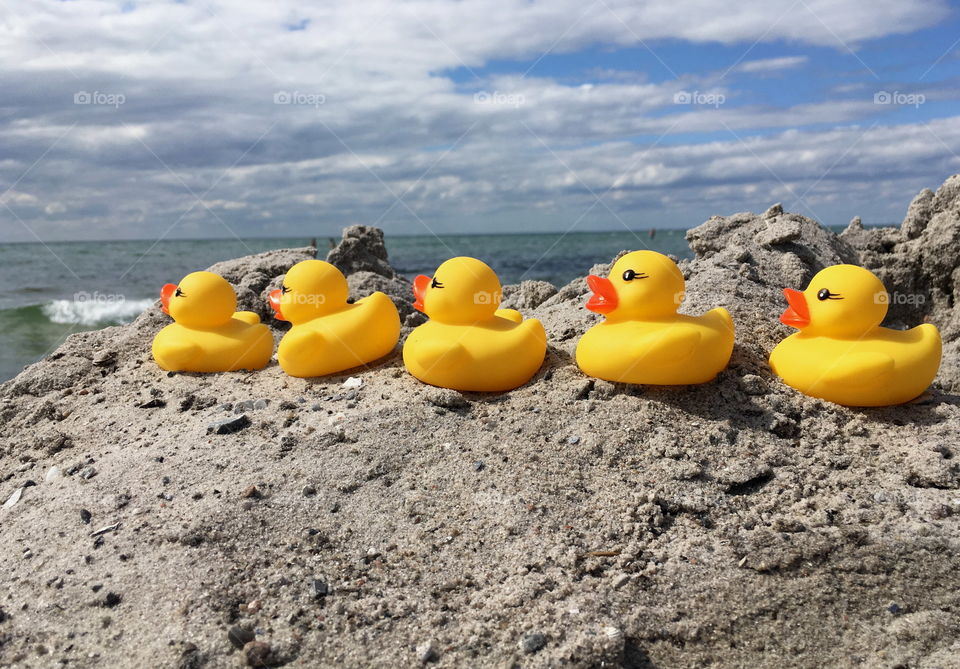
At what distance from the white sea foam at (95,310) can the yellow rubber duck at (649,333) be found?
11235 mm

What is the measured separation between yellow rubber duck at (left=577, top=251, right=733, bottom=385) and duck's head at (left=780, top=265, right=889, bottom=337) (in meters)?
0.47

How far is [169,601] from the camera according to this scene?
3.25 m

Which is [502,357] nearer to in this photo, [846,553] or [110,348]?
[846,553]

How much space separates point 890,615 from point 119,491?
3869 millimetres

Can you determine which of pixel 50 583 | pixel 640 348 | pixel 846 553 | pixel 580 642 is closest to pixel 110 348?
pixel 50 583

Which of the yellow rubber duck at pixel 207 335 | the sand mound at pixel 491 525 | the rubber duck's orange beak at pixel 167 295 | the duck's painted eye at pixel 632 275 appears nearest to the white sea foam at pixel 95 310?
the rubber duck's orange beak at pixel 167 295

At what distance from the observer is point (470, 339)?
15.1 feet

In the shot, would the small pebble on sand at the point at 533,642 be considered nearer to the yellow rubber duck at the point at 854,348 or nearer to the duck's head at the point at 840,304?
the yellow rubber duck at the point at 854,348

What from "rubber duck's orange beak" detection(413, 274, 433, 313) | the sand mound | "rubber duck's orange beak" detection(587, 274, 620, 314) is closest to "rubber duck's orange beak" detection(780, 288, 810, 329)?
the sand mound

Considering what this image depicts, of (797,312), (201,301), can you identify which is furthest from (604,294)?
(201,301)

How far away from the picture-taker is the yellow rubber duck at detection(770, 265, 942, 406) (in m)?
4.21

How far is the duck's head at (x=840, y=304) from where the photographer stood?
430 centimetres

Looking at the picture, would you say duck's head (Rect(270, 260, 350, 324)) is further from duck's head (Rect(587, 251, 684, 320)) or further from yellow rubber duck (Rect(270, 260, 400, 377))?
duck's head (Rect(587, 251, 684, 320))

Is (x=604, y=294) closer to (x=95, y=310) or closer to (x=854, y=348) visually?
(x=854, y=348)
